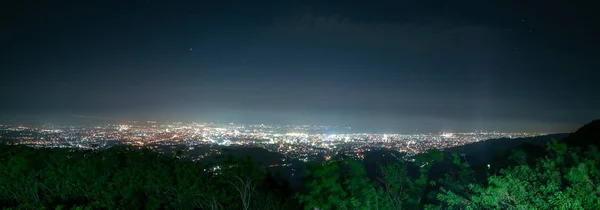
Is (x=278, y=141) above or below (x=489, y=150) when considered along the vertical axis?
below

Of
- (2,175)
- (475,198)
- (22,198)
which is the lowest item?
(22,198)

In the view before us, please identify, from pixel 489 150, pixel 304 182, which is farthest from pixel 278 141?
pixel 304 182

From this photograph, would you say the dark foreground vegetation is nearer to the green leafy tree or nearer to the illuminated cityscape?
the green leafy tree

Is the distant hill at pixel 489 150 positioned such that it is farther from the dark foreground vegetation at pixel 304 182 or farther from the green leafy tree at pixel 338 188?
the green leafy tree at pixel 338 188

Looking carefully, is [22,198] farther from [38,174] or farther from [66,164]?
[66,164]

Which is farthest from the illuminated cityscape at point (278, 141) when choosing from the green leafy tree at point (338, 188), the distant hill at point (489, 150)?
the green leafy tree at point (338, 188)

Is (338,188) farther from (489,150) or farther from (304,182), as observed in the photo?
(489,150)

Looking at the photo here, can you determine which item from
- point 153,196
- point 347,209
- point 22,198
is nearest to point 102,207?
point 153,196

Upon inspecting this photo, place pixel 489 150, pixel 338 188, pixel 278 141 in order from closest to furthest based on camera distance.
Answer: pixel 338 188 → pixel 489 150 → pixel 278 141
